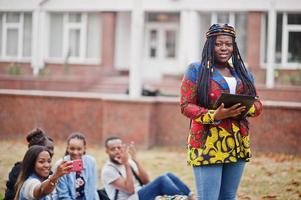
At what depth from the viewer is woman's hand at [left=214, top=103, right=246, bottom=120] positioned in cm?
460

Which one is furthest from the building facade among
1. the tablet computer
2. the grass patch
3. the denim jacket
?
the tablet computer

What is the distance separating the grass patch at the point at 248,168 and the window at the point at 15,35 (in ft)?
52.5

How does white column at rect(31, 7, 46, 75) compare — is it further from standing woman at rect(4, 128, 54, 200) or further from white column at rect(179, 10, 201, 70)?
standing woman at rect(4, 128, 54, 200)

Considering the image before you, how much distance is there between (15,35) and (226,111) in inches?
985

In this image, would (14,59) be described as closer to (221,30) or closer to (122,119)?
(122,119)

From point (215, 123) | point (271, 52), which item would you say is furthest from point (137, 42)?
point (271, 52)

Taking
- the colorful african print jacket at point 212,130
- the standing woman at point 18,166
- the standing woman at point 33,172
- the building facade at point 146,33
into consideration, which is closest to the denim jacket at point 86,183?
the standing woman at point 18,166

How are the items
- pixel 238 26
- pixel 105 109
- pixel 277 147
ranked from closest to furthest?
pixel 277 147
pixel 105 109
pixel 238 26

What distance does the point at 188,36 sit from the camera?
989 inches

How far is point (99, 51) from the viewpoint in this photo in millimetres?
27359

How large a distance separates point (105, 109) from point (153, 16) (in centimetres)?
1551

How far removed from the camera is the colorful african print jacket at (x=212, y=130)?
4.73 m

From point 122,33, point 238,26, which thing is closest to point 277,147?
point 238,26

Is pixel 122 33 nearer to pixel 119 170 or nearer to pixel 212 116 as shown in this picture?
pixel 119 170
